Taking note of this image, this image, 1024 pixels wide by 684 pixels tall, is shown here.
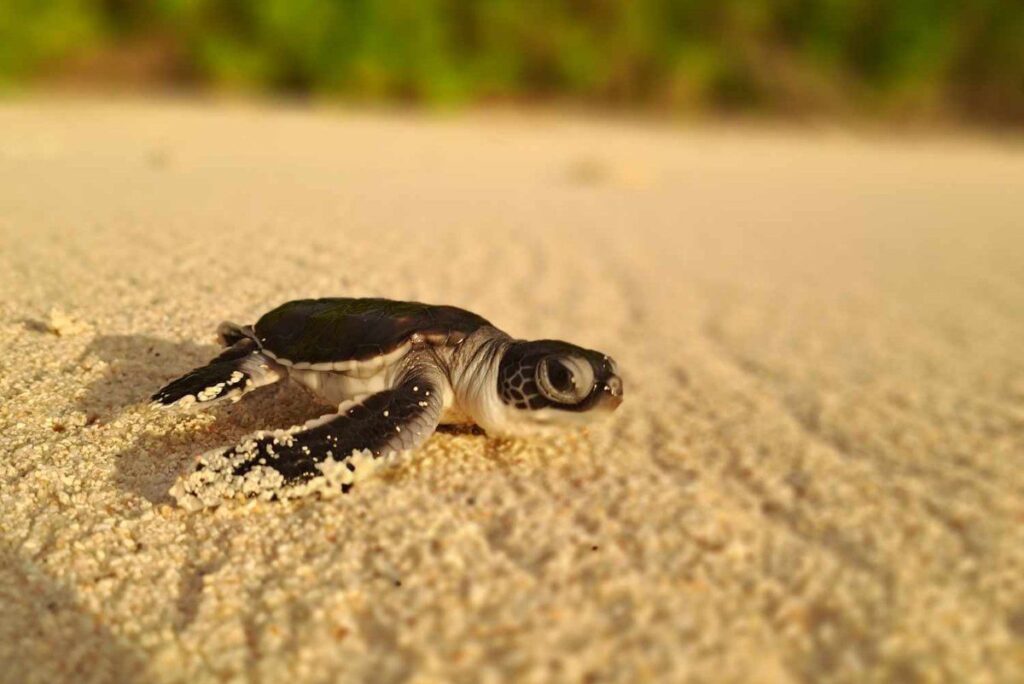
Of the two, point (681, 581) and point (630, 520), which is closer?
point (681, 581)

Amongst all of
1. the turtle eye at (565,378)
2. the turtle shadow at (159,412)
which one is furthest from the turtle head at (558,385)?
the turtle shadow at (159,412)

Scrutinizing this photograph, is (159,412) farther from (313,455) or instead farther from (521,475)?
(521,475)

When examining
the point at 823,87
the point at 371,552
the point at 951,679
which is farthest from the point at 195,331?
the point at 823,87

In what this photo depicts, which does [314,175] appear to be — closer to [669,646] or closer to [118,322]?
[118,322]

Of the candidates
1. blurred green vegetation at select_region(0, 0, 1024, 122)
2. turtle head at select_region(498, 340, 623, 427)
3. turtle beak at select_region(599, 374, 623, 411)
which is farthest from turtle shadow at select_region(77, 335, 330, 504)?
blurred green vegetation at select_region(0, 0, 1024, 122)

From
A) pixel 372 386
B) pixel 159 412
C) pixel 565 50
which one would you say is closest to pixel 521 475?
pixel 372 386

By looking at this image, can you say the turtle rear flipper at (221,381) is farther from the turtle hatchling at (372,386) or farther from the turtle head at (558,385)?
the turtle head at (558,385)
